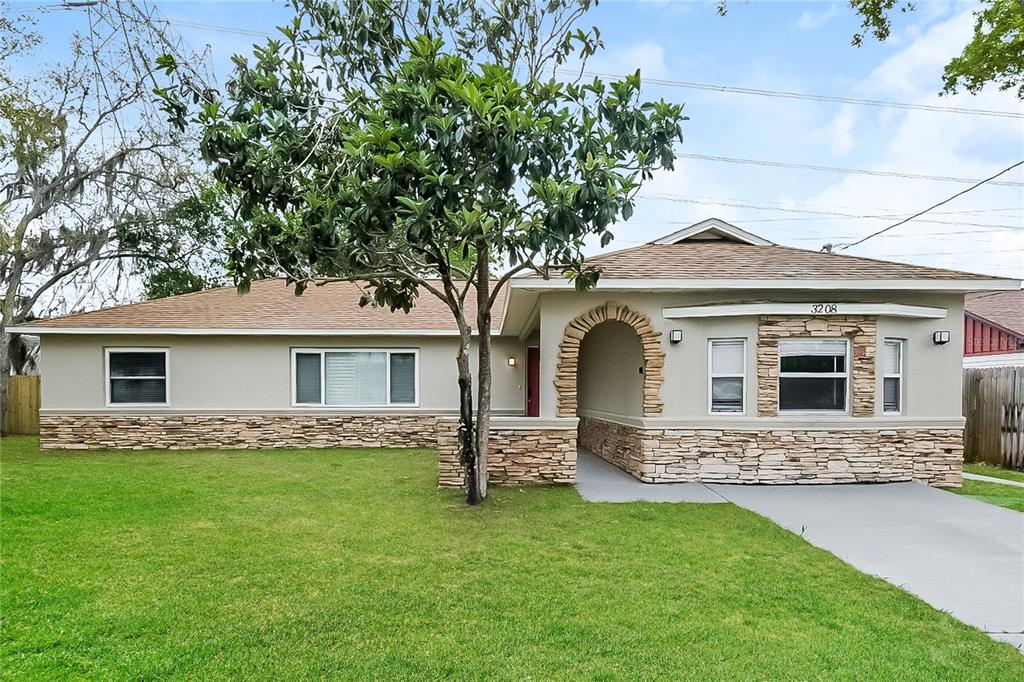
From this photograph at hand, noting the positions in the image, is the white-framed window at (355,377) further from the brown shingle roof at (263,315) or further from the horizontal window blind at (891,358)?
the horizontal window blind at (891,358)

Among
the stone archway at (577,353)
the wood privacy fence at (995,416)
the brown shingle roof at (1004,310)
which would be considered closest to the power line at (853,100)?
the brown shingle roof at (1004,310)

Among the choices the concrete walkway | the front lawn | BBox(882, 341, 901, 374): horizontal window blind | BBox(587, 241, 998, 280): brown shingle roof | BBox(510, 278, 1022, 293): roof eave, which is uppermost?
BBox(587, 241, 998, 280): brown shingle roof

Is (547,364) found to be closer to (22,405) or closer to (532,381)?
(532,381)

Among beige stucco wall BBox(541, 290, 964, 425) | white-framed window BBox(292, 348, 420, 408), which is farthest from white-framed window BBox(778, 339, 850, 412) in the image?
white-framed window BBox(292, 348, 420, 408)

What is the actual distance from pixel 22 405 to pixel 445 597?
16523mm

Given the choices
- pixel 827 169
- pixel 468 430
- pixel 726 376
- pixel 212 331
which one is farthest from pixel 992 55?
pixel 212 331

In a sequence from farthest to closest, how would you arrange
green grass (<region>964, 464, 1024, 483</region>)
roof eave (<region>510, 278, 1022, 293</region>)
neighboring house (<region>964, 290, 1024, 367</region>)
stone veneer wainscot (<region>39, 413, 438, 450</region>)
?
neighboring house (<region>964, 290, 1024, 367</region>), stone veneer wainscot (<region>39, 413, 438, 450</region>), green grass (<region>964, 464, 1024, 483</region>), roof eave (<region>510, 278, 1022, 293</region>)

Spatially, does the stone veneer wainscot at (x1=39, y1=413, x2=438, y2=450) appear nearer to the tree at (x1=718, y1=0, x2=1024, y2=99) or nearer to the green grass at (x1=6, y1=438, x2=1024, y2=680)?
the green grass at (x1=6, y1=438, x2=1024, y2=680)

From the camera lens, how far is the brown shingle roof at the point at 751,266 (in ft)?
27.6

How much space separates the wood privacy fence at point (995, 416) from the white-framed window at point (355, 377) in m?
11.4

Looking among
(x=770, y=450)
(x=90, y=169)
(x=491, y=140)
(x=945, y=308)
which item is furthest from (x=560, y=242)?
(x=90, y=169)

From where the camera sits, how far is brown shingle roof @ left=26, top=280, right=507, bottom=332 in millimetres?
12344

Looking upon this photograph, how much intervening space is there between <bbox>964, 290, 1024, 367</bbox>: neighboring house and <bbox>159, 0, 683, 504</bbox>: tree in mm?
16480

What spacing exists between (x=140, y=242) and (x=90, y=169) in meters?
4.58
